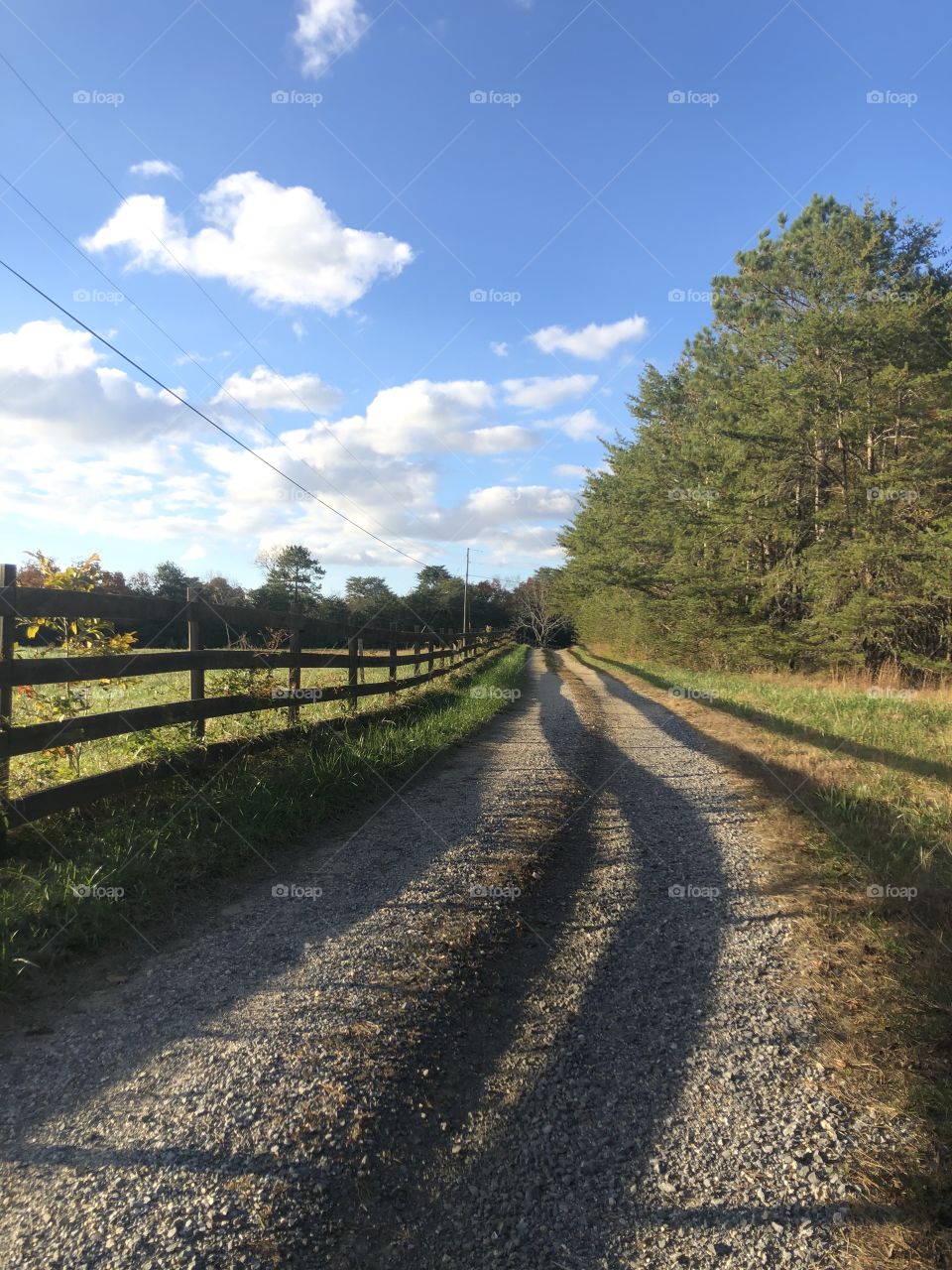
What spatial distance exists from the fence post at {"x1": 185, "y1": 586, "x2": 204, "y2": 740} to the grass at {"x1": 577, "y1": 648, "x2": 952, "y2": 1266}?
4.33 m

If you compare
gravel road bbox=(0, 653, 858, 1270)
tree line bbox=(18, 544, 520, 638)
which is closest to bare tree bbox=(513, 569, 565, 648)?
tree line bbox=(18, 544, 520, 638)

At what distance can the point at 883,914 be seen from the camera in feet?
12.8

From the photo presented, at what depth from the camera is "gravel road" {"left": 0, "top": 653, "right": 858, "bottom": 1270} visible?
5.99 ft

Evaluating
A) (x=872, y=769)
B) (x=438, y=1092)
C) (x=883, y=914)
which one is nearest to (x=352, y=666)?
(x=872, y=769)

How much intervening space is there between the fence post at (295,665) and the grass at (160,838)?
37 cm

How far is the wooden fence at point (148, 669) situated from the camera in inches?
148

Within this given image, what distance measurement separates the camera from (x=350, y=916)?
373 centimetres

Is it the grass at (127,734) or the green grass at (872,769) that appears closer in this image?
the grass at (127,734)

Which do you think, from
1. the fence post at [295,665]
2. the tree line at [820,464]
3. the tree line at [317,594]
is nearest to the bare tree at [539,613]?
the tree line at [317,594]

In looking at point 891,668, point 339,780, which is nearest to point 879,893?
point 339,780

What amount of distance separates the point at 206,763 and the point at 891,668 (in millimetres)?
18066

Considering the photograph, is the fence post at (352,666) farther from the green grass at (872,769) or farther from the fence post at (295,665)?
the green grass at (872,769)

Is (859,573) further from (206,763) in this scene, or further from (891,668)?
(206,763)

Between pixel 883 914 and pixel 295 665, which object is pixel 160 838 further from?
pixel 883 914
